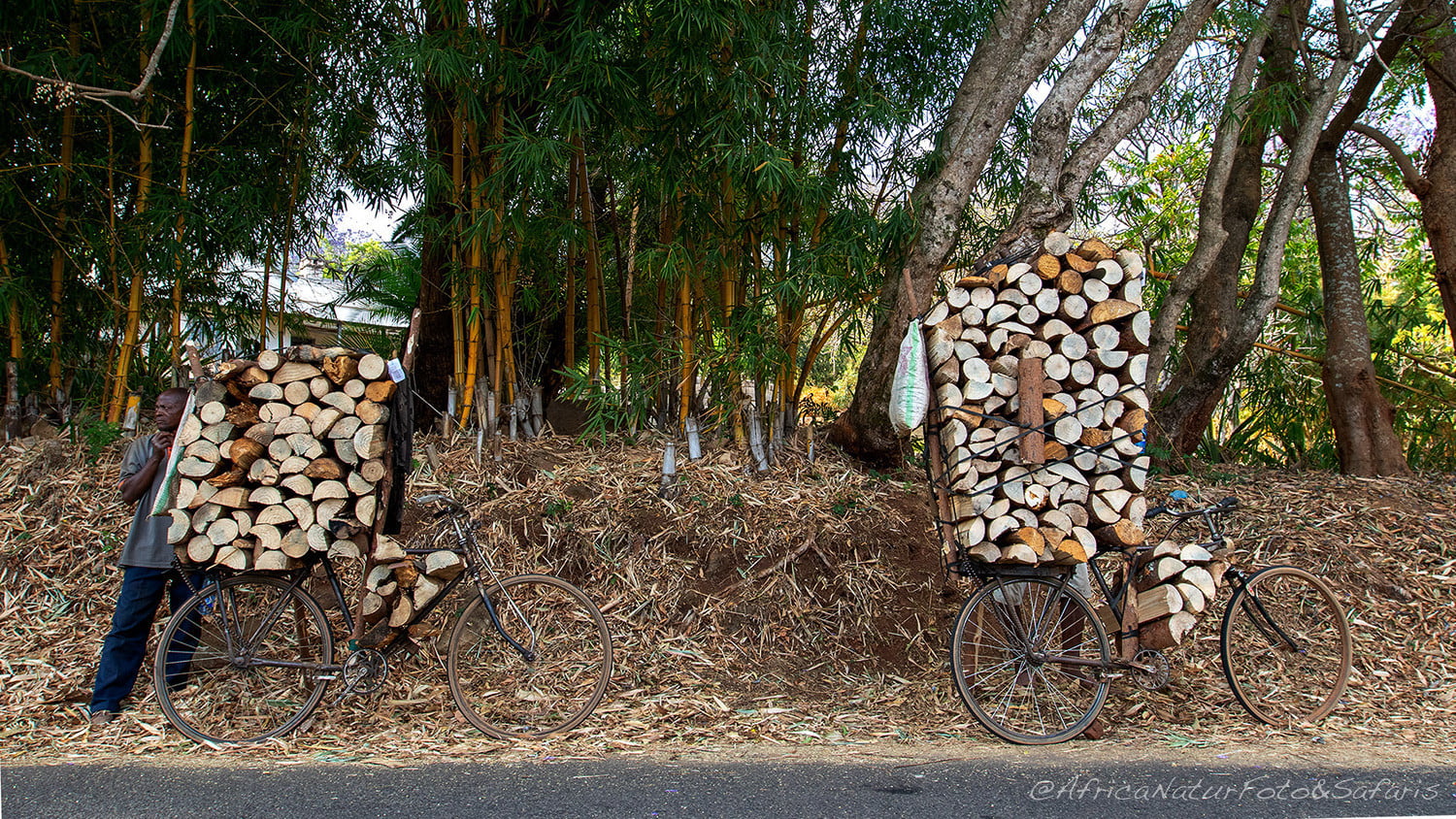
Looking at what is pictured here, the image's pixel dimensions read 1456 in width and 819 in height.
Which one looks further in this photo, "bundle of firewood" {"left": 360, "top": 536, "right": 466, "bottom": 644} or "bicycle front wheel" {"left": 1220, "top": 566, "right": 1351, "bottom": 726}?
"bicycle front wheel" {"left": 1220, "top": 566, "right": 1351, "bottom": 726}

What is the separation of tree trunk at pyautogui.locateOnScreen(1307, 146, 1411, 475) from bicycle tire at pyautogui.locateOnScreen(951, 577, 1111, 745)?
11.4 ft

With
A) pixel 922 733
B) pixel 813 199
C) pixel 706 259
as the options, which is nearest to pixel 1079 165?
pixel 813 199

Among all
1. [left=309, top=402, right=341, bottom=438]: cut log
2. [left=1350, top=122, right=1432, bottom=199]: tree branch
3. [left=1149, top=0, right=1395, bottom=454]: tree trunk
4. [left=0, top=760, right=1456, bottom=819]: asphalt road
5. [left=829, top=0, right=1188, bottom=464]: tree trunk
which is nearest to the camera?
[left=0, top=760, right=1456, bottom=819]: asphalt road

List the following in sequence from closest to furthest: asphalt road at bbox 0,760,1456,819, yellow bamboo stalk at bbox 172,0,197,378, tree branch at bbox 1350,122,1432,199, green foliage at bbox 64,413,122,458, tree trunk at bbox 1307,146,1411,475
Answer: asphalt road at bbox 0,760,1456,819
yellow bamboo stalk at bbox 172,0,197,378
green foliage at bbox 64,413,122,458
tree branch at bbox 1350,122,1432,199
tree trunk at bbox 1307,146,1411,475

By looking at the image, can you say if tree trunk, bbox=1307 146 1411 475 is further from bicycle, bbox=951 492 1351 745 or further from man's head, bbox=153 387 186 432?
man's head, bbox=153 387 186 432

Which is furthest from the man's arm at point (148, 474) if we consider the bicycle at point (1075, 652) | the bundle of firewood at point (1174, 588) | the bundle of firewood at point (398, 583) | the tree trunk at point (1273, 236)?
the tree trunk at point (1273, 236)

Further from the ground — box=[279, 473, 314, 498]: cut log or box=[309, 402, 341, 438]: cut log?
box=[309, 402, 341, 438]: cut log

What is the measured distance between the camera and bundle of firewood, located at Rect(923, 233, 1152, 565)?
324 centimetres

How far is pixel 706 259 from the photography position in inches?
174

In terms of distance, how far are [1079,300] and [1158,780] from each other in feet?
5.40

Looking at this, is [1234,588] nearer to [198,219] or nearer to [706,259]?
[706,259]

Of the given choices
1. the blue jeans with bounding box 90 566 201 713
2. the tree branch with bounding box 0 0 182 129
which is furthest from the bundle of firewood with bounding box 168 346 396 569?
the tree branch with bounding box 0 0 182 129

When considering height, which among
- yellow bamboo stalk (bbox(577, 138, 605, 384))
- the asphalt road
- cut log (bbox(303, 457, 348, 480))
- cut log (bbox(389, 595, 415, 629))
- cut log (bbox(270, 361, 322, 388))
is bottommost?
the asphalt road

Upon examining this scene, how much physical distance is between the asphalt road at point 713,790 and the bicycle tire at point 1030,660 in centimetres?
30
